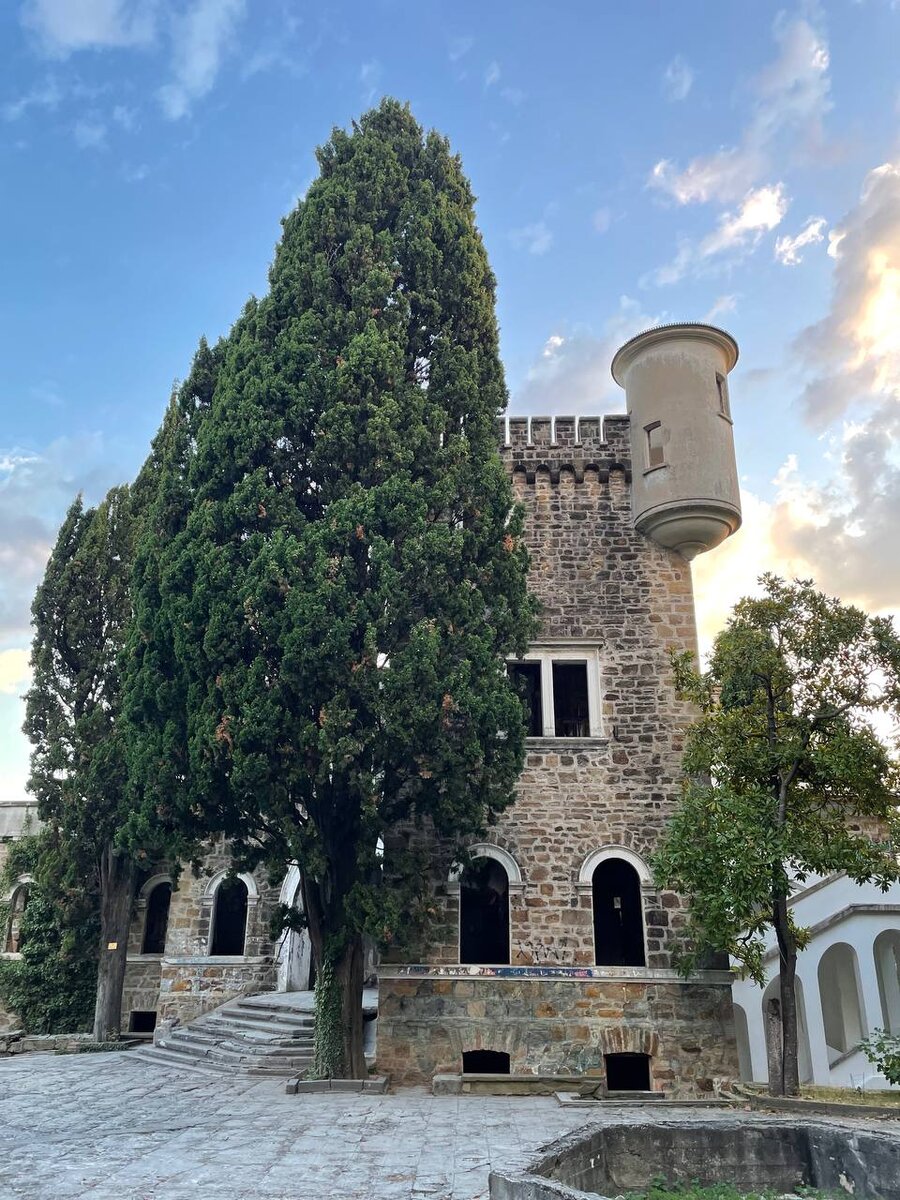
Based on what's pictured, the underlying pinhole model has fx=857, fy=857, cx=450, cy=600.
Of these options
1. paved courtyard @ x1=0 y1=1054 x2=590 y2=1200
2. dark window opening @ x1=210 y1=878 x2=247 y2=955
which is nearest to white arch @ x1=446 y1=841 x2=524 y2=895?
paved courtyard @ x1=0 y1=1054 x2=590 y2=1200

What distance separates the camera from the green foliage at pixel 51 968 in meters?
17.3

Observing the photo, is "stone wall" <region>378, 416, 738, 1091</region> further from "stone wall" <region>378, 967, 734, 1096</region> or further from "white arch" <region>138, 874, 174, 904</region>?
"white arch" <region>138, 874, 174, 904</region>

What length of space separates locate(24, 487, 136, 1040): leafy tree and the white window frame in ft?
A: 26.2

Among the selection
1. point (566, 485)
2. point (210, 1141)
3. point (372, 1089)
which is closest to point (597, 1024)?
point (372, 1089)

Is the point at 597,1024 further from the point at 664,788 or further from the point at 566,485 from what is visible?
the point at 566,485

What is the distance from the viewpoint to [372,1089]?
438 inches

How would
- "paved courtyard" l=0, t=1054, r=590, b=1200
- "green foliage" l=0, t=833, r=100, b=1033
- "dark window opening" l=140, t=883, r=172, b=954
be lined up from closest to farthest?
1. "paved courtyard" l=0, t=1054, r=590, b=1200
2. "green foliage" l=0, t=833, r=100, b=1033
3. "dark window opening" l=140, t=883, r=172, b=954

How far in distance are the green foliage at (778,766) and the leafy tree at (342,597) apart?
2678 mm

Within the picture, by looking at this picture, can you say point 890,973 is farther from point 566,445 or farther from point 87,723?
point 87,723

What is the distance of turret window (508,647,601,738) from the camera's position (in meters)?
14.4

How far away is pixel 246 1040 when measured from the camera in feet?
45.7

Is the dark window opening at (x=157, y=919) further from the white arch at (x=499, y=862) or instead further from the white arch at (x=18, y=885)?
the white arch at (x=499, y=862)

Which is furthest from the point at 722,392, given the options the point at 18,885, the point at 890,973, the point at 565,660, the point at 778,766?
the point at 18,885

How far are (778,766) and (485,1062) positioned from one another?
6.13 metres
